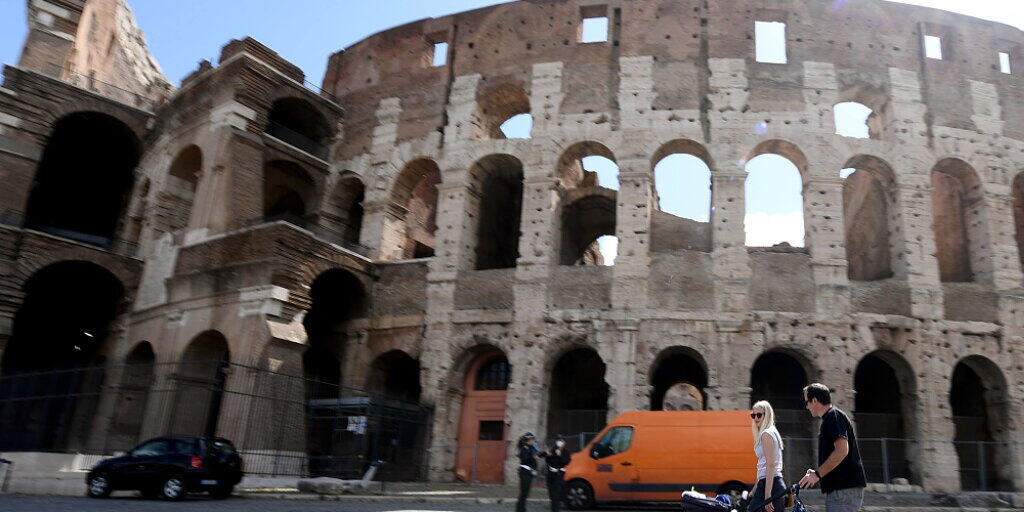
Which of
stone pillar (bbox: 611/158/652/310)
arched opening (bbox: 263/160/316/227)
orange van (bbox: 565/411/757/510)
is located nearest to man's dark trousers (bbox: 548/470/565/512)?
orange van (bbox: 565/411/757/510)

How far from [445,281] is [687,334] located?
239 inches

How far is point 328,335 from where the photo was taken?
66.8 ft

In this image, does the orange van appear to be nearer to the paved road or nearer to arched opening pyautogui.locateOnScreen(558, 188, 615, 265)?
the paved road

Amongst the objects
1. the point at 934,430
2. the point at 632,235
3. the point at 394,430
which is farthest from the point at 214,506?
the point at 934,430

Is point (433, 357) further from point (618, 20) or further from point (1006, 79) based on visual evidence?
point (1006, 79)

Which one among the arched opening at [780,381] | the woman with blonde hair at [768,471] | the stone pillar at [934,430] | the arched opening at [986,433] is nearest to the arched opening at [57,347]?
the arched opening at [780,381]

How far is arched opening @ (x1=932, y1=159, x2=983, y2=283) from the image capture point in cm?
1880

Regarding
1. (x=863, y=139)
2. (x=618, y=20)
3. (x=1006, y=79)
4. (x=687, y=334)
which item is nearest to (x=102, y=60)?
(x=618, y=20)

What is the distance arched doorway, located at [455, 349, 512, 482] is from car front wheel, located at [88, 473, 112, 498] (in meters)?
7.58

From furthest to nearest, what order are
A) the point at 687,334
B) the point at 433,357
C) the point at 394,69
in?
the point at 394,69
the point at 433,357
the point at 687,334

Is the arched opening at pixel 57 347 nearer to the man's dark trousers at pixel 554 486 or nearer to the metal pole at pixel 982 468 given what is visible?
the man's dark trousers at pixel 554 486

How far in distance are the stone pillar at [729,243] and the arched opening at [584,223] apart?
3192 mm

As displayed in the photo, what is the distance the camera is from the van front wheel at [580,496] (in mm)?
12430

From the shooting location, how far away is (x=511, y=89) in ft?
67.7
